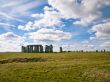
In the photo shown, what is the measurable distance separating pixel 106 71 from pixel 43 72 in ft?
40.4

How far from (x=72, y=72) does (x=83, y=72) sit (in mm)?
2162

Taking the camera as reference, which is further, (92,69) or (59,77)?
(92,69)

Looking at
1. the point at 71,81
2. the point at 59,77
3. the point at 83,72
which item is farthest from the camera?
the point at 83,72

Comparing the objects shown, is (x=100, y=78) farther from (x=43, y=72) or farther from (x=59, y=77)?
(x=43, y=72)

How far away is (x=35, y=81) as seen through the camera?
1606 inches

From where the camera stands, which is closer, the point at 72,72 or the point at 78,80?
the point at 78,80

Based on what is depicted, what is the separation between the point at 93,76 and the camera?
4225cm

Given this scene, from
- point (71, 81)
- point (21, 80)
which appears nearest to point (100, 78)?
point (71, 81)

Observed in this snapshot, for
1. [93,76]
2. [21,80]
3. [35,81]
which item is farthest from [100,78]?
[21,80]

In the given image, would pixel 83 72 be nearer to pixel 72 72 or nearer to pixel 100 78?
pixel 72 72

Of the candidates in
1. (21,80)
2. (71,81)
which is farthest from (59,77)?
(21,80)

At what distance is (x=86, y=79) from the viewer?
40.6m

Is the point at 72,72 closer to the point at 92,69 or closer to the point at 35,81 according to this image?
the point at 92,69

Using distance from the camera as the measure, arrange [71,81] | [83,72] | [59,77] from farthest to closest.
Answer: [83,72], [59,77], [71,81]
